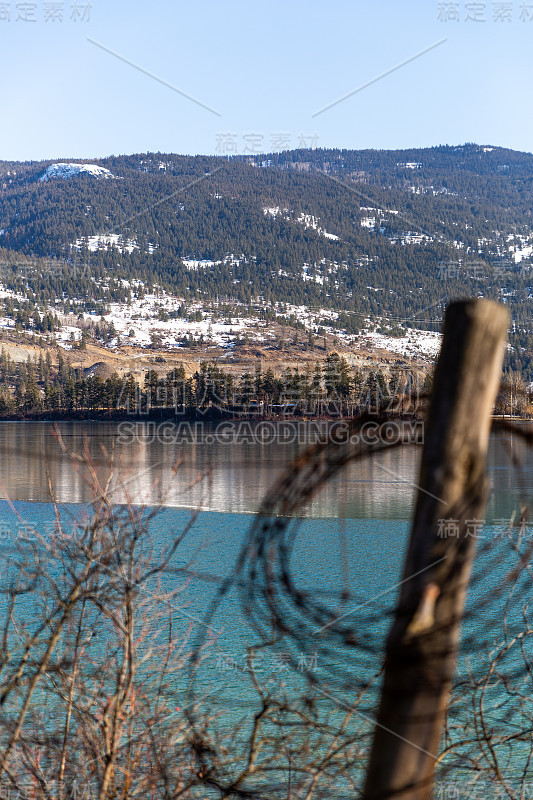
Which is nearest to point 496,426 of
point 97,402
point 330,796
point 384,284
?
point 330,796

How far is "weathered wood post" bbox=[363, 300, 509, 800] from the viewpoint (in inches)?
40.9

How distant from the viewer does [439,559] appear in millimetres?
1062

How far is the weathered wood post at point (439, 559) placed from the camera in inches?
40.9

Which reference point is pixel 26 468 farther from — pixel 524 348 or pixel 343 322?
pixel 343 322

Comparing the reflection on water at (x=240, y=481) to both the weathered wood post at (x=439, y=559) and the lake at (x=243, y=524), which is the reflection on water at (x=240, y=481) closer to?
the lake at (x=243, y=524)

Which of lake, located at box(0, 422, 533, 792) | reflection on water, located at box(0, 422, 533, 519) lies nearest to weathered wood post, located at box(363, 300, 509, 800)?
lake, located at box(0, 422, 533, 792)

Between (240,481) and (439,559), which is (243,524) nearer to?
(240,481)

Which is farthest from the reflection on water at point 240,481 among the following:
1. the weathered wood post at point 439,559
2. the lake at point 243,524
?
the weathered wood post at point 439,559

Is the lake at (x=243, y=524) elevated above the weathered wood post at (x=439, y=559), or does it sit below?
below

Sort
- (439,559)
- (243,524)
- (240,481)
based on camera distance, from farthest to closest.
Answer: (240,481), (243,524), (439,559)

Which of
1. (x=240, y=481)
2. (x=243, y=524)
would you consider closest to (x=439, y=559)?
(x=243, y=524)

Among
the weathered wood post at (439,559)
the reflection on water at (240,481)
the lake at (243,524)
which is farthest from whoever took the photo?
the reflection on water at (240,481)

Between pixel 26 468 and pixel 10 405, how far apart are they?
5360cm

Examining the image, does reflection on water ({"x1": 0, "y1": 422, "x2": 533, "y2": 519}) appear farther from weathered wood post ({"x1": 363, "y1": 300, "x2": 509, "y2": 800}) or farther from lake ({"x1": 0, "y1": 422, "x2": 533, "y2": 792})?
weathered wood post ({"x1": 363, "y1": 300, "x2": 509, "y2": 800})
